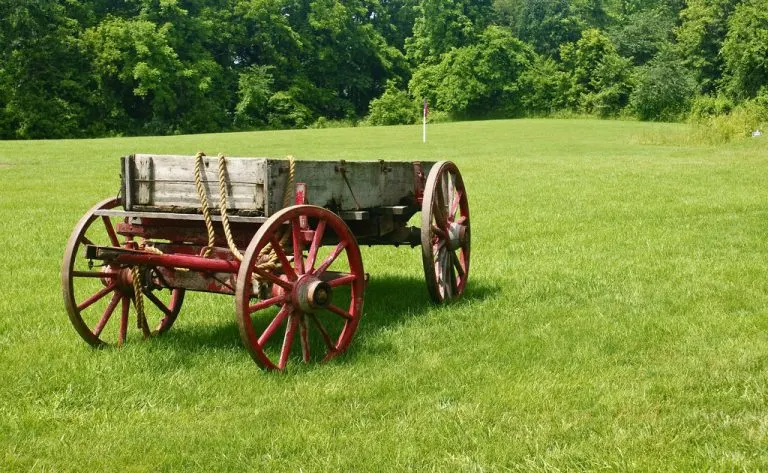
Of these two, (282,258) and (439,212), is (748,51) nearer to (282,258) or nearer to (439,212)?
(439,212)

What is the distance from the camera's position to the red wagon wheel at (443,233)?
20.6ft

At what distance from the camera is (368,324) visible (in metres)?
6.16

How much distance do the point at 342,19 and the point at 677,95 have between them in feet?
93.5

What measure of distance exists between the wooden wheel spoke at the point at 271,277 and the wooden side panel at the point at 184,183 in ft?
Answer: 1.46

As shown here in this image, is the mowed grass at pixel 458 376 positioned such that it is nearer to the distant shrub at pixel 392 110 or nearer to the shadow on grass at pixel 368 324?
Result: the shadow on grass at pixel 368 324

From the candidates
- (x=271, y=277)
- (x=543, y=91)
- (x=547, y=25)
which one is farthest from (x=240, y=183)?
(x=547, y=25)

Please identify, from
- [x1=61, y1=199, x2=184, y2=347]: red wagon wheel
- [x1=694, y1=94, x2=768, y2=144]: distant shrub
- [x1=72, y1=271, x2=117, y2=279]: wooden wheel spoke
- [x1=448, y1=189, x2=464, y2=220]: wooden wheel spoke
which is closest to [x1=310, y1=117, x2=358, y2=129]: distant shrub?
[x1=694, y1=94, x2=768, y2=144]: distant shrub

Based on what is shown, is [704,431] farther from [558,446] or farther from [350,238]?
[350,238]

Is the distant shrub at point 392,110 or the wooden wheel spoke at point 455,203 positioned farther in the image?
the distant shrub at point 392,110

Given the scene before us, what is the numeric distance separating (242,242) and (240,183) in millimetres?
450

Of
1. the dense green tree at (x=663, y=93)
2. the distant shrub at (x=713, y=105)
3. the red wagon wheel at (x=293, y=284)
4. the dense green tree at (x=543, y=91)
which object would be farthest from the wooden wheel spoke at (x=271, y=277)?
the dense green tree at (x=543, y=91)

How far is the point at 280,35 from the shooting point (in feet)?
224

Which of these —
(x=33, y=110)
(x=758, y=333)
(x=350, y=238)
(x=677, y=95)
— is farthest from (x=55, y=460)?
(x=677, y=95)

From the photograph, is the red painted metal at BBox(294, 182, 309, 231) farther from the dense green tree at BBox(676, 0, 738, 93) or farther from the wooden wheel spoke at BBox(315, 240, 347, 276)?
the dense green tree at BBox(676, 0, 738, 93)
